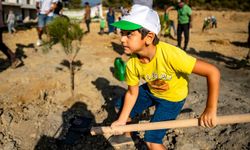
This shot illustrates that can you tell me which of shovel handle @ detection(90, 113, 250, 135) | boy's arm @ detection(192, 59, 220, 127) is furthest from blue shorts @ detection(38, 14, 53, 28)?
boy's arm @ detection(192, 59, 220, 127)

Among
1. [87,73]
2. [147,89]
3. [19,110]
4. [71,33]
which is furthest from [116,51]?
[147,89]

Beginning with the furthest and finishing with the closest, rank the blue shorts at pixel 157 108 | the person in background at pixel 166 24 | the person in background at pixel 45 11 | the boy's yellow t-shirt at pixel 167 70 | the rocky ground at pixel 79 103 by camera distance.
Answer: the person in background at pixel 166 24, the person in background at pixel 45 11, the rocky ground at pixel 79 103, the blue shorts at pixel 157 108, the boy's yellow t-shirt at pixel 167 70

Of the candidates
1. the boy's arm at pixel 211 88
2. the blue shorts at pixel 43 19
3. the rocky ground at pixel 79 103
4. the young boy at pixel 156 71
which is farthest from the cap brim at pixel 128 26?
the blue shorts at pixel 43 19

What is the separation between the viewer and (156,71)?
2.81 meters

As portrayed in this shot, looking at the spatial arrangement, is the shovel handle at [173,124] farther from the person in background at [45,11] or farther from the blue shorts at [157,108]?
the person in background at [45,11]

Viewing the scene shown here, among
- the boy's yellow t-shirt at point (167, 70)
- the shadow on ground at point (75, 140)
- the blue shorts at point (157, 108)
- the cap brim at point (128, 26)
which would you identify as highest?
the cap brim at point (128, 26)

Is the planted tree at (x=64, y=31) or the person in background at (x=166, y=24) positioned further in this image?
the person in background at (x=166, y=24)

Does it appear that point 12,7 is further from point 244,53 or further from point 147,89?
point 147,89

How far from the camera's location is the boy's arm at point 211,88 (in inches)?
94.6

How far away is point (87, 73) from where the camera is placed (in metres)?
6.61

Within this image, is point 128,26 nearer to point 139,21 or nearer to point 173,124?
point 139,21

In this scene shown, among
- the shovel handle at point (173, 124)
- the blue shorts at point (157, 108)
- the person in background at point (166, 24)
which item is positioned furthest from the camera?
the person in background at point (166, 24)

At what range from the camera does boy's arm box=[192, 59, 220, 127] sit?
2402 millimetres

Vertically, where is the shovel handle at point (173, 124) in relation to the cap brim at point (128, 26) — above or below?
below
